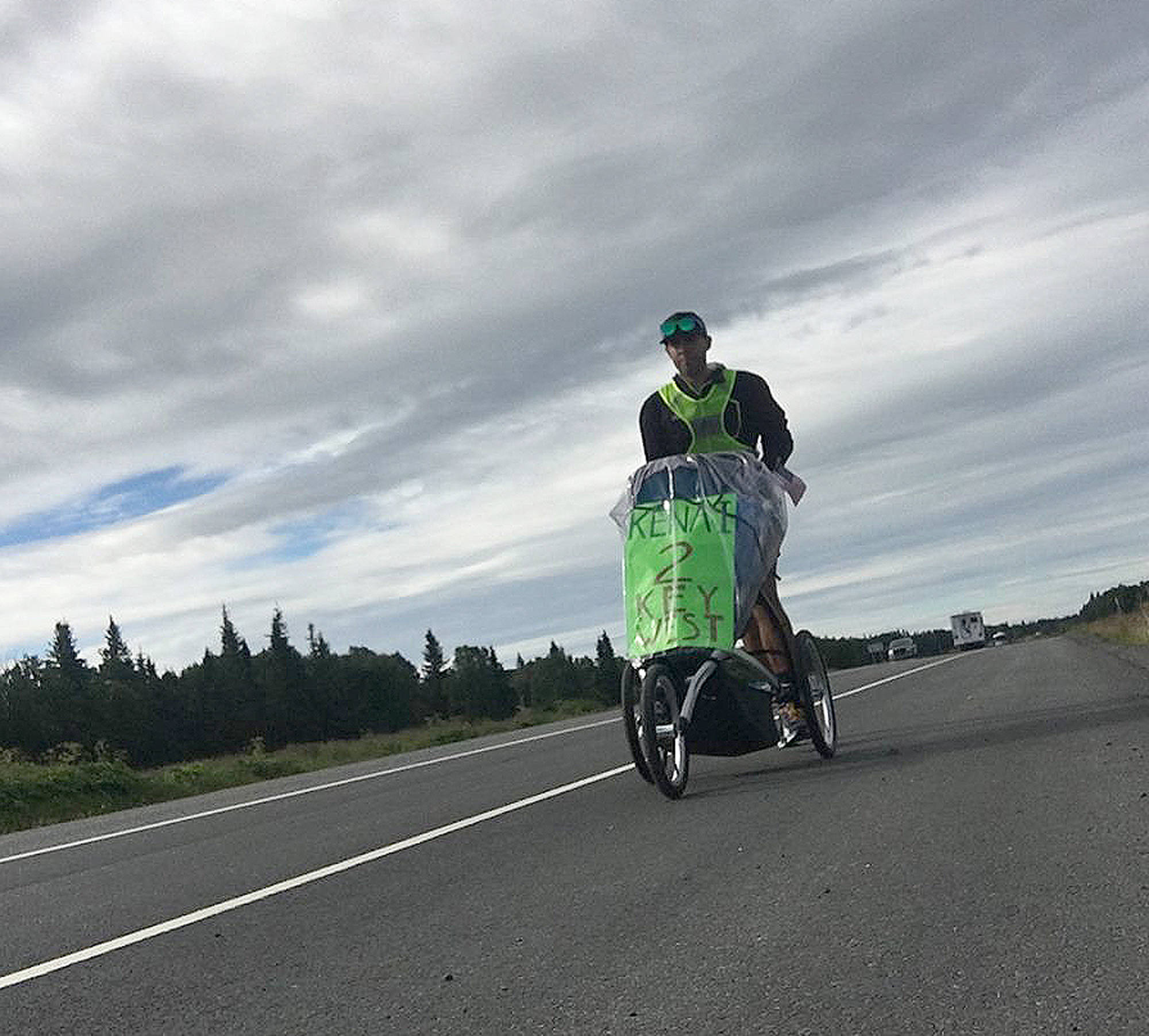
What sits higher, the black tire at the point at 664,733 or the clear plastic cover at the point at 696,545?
the clear plastic cover at the point at 696,545

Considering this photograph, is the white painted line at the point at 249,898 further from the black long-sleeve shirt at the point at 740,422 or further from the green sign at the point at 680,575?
the black long-sleeve shirt at the point at 740,422

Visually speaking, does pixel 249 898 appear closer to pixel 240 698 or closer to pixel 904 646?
pixel 904 646

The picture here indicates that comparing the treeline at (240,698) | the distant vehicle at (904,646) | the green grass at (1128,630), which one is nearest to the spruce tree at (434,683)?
the treeline at (240,698)

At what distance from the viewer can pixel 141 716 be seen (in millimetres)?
109562

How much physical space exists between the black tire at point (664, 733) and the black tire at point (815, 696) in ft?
3.93

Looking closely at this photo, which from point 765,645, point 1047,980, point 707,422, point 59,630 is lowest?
point 1047,980

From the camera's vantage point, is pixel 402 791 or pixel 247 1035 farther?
pixel 402 791

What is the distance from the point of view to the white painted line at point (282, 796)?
9.51 metres

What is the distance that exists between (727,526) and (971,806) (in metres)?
2.40

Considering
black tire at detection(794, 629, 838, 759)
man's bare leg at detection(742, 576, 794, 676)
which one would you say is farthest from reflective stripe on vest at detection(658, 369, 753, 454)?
black tire at detection(794, 629, 838, 759)

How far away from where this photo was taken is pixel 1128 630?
34375 millimetres

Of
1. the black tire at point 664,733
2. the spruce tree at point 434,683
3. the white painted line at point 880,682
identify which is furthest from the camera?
the spruce tree at point 434,683

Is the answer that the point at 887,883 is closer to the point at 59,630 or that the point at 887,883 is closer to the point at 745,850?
the point at 745,850

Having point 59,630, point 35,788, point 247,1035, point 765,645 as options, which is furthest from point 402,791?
point 59,630
